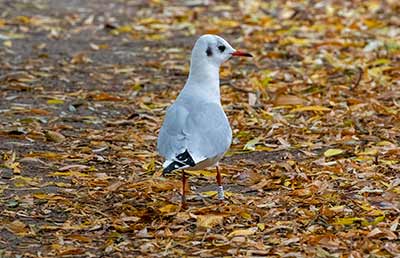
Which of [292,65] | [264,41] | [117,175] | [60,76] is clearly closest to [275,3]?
[264,41]

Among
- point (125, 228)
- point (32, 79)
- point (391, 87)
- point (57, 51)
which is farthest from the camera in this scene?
point (57, 51)

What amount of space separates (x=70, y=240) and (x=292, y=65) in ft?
16.4

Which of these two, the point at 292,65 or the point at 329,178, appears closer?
the point at 329,178

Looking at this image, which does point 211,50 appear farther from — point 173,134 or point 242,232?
point 242,232

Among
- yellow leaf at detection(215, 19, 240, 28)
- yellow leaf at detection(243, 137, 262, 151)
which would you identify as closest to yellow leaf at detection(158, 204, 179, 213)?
→ yellow leaf at detection(243, 137, 262, 151)

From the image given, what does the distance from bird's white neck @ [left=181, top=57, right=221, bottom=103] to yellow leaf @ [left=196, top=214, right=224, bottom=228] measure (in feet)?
2.84

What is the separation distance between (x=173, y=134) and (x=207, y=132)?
7.6 inches

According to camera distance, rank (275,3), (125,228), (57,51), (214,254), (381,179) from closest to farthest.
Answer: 1. (214,254)
2. (125,228)
3. (381,179)
4. (57,51)
5. (275,3)

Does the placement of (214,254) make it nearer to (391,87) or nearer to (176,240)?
(176,240)

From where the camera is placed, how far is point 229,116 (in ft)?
Answer: 27.7

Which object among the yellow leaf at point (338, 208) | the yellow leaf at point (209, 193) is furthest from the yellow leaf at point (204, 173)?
→ the yellow leaf at point (338, 208)

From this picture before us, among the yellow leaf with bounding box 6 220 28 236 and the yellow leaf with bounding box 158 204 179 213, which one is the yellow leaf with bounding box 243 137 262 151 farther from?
the yellow leaf with bounding box 6 220 28 236

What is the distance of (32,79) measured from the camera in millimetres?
9719

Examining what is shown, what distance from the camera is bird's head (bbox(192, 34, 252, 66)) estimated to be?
21.8 ft
